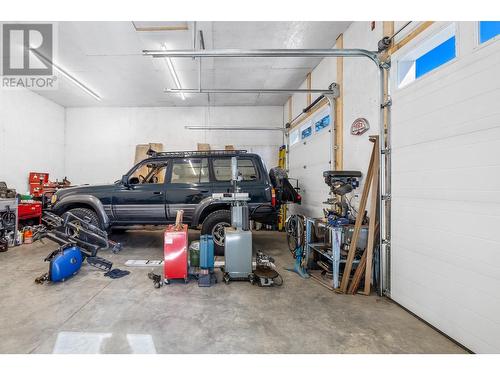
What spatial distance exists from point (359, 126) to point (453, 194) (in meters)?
1.68

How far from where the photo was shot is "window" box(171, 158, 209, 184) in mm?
4289

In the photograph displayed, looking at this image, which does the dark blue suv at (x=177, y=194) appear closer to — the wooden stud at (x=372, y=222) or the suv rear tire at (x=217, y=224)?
the suv rear tire at (x=217, y=224)

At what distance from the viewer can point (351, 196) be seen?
3.48 metres

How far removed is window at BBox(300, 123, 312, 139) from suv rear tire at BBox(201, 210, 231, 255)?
2.82 m

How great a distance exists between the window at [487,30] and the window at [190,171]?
149 inches

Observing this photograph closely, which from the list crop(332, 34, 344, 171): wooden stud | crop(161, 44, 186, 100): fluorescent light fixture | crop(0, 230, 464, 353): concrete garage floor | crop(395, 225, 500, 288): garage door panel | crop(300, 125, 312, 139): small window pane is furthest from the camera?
crop(300, 125, 312, 139): small window pane

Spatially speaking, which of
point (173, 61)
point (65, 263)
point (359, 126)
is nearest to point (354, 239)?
point (359, 126)

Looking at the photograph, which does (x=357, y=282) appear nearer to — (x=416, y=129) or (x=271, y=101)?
(x=416, y=129)

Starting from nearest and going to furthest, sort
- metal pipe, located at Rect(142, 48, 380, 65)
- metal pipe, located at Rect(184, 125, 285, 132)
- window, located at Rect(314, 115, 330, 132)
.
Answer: metal pipe, located at Rect(142, 48, 380, 65), window, located at Rect(314, 115, 330, 132), metal pipe, located at Rect(184, 125, 285, 132)

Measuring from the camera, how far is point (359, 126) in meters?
3.29

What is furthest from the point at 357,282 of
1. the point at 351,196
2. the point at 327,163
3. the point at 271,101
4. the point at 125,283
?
the point at 271,101

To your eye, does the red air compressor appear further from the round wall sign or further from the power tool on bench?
the round wall sign

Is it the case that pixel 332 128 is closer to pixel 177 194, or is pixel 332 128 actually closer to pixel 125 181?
pixel 177 194

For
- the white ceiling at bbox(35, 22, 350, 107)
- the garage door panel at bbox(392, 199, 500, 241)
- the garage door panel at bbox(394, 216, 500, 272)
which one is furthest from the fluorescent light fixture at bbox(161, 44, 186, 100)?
the garage door panel at bbox(394, 216, 500, 272)
